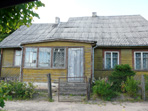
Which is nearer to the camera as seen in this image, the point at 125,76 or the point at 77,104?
the point at 77,104

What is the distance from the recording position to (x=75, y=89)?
9102mm

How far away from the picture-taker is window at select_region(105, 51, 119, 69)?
12.7m

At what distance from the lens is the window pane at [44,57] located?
1071 centimetres

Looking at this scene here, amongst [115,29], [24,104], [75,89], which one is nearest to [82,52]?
[75,89]

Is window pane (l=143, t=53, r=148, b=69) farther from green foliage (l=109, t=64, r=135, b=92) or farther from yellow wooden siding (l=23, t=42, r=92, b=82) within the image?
yellow wooden siding (l=23, t=42, r=92, b=82)

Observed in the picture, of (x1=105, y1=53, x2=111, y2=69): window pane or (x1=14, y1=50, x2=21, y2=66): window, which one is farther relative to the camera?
(x1=14, y1=50, x2=21, y2=66): window

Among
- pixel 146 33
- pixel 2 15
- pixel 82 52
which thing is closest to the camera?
pixel 2 15

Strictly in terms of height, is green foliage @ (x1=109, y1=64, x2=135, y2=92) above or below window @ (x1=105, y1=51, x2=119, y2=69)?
below

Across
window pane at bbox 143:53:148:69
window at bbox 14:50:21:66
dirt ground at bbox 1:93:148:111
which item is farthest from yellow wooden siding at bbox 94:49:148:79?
window at bbox 14:50:21:66

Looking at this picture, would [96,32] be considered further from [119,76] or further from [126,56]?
[119,76]

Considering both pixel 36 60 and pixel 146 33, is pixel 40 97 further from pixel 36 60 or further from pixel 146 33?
pixel 146 33

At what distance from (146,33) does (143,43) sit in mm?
2353

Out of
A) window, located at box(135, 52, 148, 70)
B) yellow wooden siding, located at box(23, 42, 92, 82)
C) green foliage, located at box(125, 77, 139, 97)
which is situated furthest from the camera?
window, located at box(135, 52, 148, 70)

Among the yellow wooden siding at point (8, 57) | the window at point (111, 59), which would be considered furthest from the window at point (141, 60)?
the yellow wooden siding at point (8, 57)
